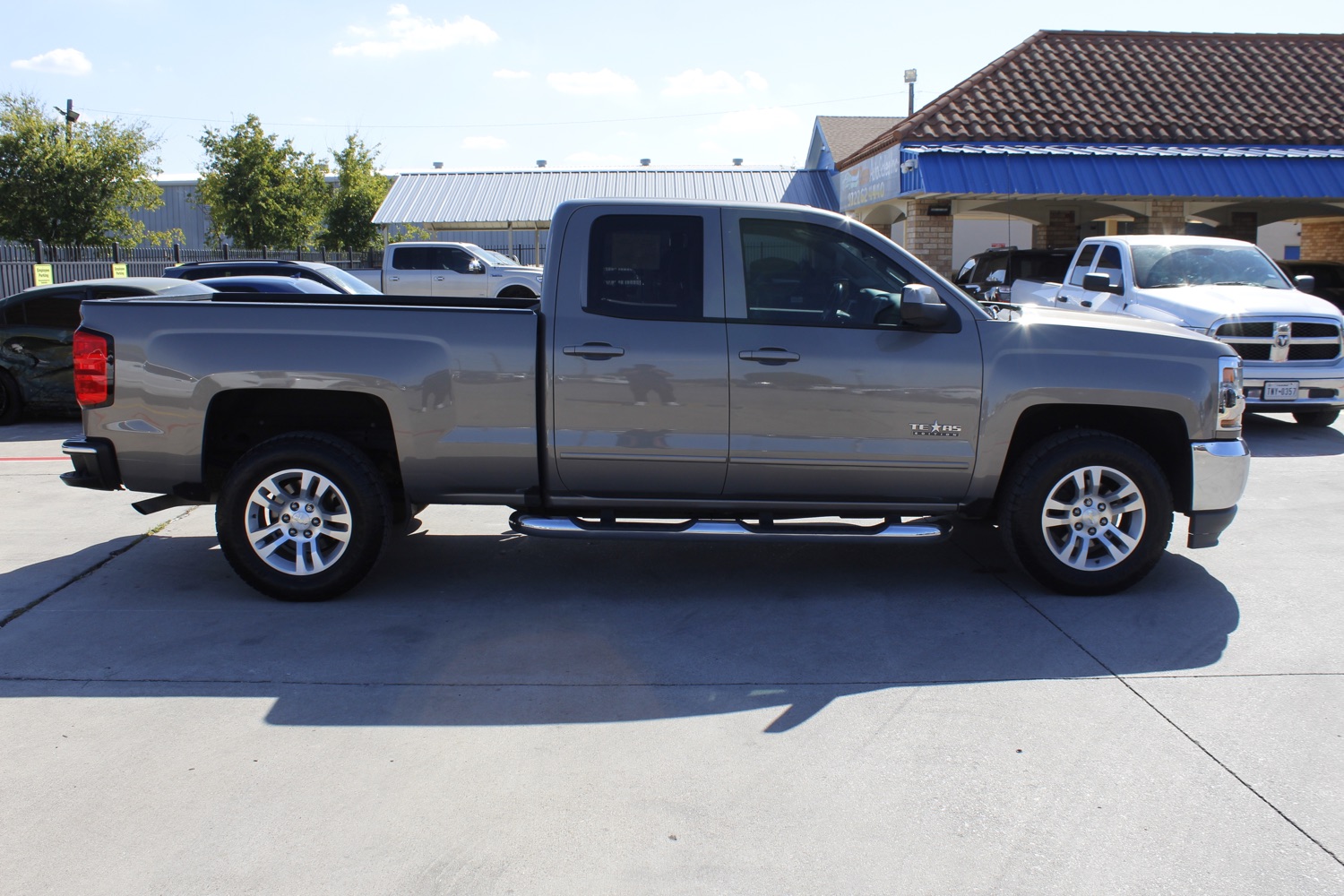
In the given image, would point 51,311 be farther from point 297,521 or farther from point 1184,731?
point 1184,731

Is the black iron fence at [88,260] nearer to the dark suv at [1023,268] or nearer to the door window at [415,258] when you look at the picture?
the door window at [415,258]

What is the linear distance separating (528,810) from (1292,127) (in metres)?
19.5

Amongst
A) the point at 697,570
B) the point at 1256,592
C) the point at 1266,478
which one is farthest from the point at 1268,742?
the point at 1266,478

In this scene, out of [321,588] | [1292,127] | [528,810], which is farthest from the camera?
[1292,127]

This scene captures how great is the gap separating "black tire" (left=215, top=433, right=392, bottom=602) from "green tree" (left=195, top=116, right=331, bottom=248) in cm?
3299

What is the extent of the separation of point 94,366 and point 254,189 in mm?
32808

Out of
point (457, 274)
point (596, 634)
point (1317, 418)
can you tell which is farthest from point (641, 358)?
point (457, 274)

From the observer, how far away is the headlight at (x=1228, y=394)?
5.89m

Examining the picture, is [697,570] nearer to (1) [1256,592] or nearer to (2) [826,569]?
(2) [826,569]

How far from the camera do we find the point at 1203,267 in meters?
12.3

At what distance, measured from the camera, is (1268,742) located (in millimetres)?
4156

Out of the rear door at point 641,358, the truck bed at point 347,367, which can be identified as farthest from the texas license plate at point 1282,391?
the truck bed at point 347,367

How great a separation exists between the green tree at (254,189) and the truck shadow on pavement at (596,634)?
31.8m

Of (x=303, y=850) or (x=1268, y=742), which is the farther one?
(x=1268, y=742)
